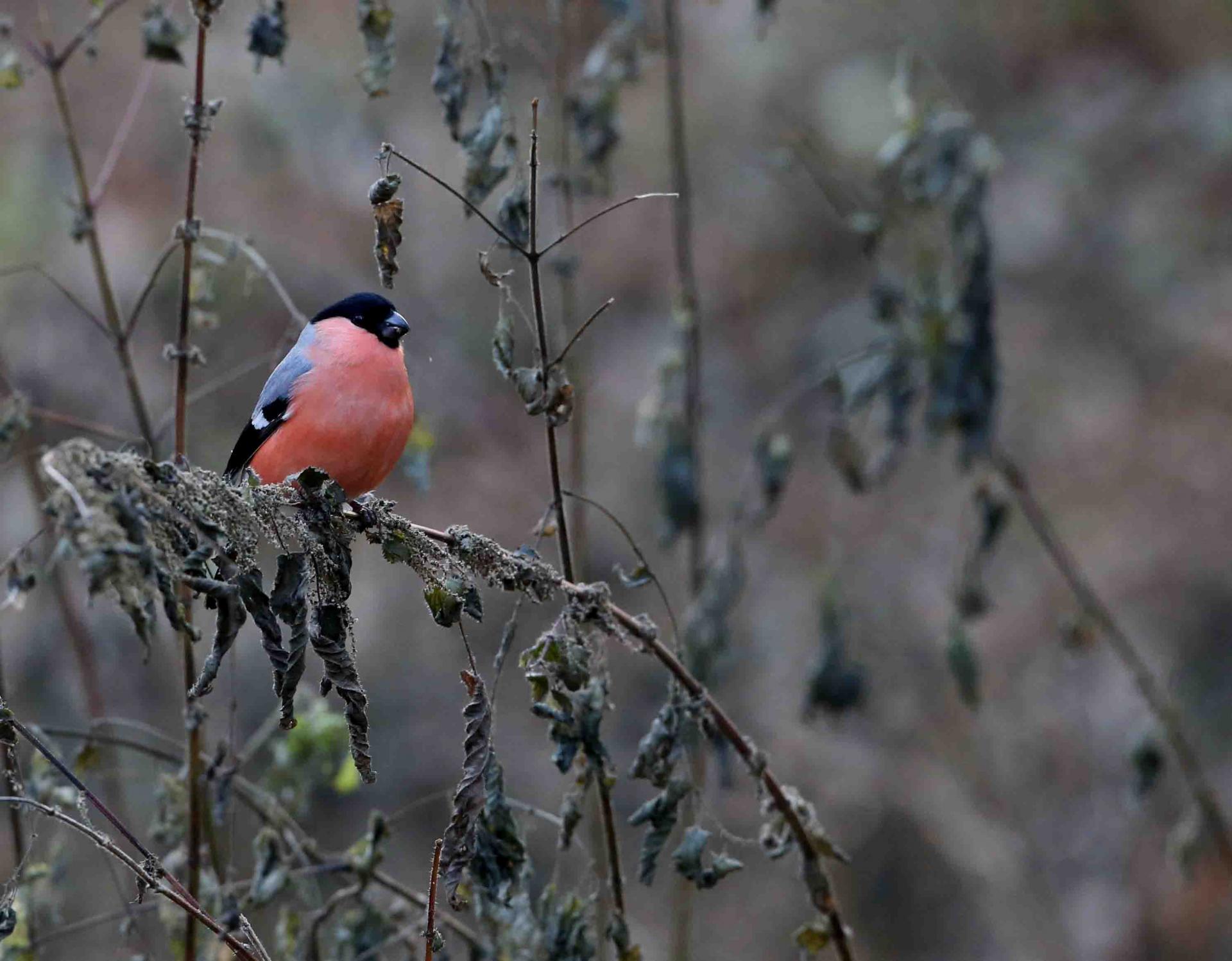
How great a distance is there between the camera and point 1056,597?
26.9 ft

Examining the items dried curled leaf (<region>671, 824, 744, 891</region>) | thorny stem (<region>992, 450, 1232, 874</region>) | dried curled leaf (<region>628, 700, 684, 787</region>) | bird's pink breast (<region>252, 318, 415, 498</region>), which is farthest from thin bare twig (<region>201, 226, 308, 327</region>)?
thorny stem (<region>992, 450, 1232, 874</region>)

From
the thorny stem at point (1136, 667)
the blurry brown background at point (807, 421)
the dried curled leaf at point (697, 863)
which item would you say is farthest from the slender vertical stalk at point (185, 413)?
the blurry brown background at point (807, 421)

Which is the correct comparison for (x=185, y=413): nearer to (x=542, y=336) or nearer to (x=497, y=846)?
(x=542, y=336)

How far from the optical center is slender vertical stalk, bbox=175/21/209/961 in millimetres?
2533

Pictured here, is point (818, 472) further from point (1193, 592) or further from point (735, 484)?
point (1193, 592)

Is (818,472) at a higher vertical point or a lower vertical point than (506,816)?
higher

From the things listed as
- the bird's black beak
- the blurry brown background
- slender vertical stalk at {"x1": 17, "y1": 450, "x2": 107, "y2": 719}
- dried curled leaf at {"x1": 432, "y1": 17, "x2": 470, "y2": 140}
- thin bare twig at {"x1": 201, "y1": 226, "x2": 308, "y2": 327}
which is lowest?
slender vertical stalk at {"x1": 17, "y1": 450, "x2": 107, "y2": 719}

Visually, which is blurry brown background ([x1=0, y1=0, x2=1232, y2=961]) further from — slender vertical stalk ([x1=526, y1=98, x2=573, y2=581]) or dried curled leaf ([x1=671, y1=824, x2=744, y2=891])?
slender vertical stalk ([x1=526, y1=98, x2=573, y2=581])

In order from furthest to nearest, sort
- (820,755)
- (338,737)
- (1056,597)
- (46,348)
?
(1056,597)
(820,755)
(46,348)
(338,737)

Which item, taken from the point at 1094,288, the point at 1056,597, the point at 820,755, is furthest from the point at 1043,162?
the point at 820,755

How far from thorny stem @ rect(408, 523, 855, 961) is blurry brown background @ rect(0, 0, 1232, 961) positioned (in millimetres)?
3919

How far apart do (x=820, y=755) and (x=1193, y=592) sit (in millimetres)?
2375

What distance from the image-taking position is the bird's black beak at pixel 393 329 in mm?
3773

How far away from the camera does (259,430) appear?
142 inches
